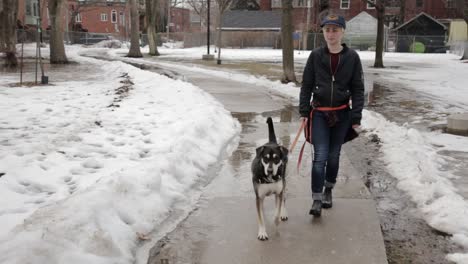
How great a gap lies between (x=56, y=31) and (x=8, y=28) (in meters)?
5.55

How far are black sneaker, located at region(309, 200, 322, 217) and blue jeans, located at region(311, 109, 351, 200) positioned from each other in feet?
0.17

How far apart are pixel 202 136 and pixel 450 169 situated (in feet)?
13.0

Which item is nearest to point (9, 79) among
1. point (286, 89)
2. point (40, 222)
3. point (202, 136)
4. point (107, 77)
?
point (107, 77)

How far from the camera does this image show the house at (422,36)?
49719mm

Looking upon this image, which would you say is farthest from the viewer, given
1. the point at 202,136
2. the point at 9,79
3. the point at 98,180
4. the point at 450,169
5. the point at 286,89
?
the point at 9,79

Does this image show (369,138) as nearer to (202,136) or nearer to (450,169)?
(450,169)

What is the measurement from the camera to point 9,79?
61.3 feet

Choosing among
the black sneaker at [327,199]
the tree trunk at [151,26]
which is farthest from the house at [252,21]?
the black sneaker at [327,199]

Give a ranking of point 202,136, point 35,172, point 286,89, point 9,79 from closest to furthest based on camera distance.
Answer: point 35,172 → point 202,136 → point 286,89 → point 9,79

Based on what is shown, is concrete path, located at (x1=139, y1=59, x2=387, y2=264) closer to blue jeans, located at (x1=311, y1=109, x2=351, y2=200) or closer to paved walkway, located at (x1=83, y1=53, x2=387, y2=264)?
paved walkway, located at (x1=83, y1=53, x2=387, y2=264)

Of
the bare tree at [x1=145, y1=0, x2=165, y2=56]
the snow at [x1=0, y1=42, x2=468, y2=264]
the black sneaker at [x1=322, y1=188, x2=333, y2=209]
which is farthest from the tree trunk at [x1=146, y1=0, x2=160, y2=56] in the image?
the black sneaker at [x1=322, y1=188, x2=333, y2=209]

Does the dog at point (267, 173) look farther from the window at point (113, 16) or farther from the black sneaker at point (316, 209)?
the window at point (113, 16)

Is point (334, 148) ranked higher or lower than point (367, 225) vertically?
higher

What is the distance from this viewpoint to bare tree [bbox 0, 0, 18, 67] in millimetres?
22594
